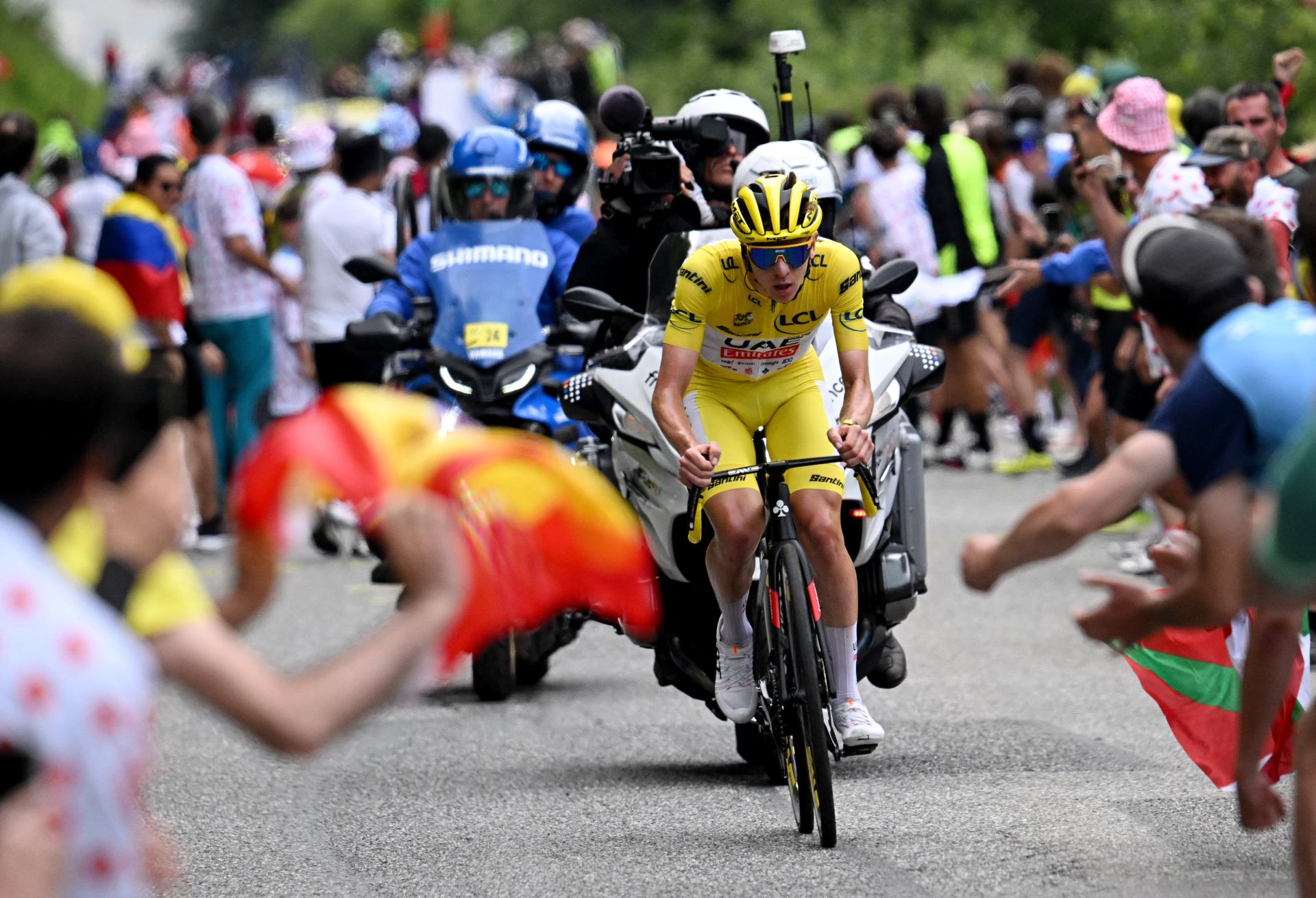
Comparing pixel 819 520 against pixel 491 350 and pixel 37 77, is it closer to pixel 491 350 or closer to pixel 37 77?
pixel 491 350

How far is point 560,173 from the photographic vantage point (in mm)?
11109

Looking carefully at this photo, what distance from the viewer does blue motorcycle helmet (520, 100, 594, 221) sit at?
11.1 meters

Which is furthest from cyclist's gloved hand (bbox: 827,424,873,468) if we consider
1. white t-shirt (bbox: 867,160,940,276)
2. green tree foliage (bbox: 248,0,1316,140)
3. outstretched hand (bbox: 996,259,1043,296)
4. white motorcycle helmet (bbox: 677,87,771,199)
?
green tree foliage (bbox: 248,0,1316,140)

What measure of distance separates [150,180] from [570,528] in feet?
36.2

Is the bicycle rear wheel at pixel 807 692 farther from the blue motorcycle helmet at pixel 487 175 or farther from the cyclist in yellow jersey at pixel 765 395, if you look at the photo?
the blue motorcycle helmet at pixel 487 175

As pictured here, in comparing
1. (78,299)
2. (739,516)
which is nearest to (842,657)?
(739,516)

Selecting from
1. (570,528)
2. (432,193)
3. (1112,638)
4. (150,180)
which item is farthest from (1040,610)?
(570,528)

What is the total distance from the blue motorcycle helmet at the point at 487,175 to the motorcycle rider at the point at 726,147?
4.03ft

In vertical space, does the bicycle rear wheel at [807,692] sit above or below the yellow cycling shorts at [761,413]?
below

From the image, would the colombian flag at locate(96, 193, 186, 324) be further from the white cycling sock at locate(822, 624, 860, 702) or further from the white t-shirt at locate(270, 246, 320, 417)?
the white cycling sock at locate(822, 624, 860, 702)

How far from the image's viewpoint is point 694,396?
24.7 ft

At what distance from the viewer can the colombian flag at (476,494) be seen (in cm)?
368

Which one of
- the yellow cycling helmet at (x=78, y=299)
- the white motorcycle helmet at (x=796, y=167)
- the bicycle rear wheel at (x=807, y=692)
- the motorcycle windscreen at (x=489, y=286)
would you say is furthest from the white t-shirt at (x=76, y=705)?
the motorcycle windscreen at (x=489, y=286)

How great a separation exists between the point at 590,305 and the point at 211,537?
25.0 feet
